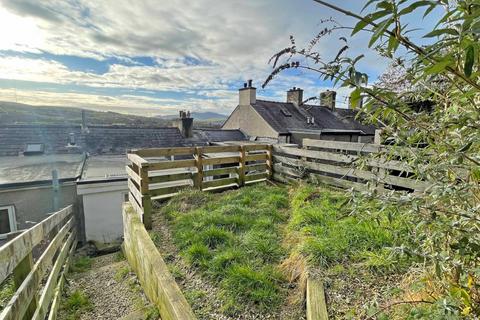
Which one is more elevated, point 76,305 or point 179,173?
point 179,173

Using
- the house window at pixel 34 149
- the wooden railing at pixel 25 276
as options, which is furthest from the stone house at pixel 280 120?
the house window at pixel 34 149

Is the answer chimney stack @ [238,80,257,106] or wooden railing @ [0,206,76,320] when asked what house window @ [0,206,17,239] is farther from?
chimney stack @ [238,80,257,106]

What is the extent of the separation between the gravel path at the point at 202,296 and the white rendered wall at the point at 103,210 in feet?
19.2

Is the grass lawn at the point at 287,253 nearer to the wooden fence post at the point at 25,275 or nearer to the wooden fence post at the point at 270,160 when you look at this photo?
the wooden fence post at the point at 25,275

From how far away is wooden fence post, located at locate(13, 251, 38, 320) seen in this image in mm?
2304

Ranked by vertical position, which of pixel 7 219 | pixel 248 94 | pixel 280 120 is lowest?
pixel 7 219

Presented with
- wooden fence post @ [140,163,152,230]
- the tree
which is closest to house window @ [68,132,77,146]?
wooden fence post @ [140,163,152,230]

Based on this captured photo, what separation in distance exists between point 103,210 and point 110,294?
554 centimetres

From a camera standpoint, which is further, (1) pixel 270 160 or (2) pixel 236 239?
(1) pixel 270 160

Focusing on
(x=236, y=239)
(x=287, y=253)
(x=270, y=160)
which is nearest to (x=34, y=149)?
(x=270, y=160)

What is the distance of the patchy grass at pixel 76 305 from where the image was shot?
3401 millimetres

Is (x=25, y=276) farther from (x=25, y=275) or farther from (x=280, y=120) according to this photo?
(x=280, y=120)

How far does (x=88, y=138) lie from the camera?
12.3 meters

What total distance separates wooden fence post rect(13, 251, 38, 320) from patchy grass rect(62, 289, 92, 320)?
111 cm
